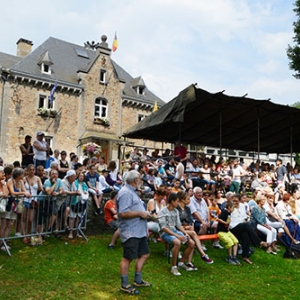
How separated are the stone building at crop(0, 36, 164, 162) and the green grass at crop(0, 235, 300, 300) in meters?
16.5

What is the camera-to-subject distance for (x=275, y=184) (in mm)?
13578

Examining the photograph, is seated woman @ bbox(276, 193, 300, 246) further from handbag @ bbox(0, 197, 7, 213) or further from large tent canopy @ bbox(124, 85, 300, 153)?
handbag @ bbox(0, 197, 7, 213)

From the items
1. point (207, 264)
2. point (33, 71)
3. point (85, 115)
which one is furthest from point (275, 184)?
point (33, 71)

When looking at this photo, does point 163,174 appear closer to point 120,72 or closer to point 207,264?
point 207,264

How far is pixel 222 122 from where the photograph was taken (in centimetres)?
1312

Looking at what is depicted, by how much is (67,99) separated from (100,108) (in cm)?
283

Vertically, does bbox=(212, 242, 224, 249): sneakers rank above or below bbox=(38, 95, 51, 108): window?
below

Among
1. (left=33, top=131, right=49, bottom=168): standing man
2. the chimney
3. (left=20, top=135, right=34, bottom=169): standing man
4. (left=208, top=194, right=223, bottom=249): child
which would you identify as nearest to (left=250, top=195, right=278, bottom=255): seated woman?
(left=208, top=194, right=223, bottom=249): child

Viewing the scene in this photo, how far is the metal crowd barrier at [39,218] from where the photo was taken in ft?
21.8

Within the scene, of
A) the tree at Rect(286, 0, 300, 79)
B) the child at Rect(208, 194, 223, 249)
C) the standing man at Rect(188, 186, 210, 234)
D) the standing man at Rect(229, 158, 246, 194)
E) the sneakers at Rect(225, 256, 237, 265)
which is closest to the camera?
the sneakers at Rect(225, 256, 237, 265)

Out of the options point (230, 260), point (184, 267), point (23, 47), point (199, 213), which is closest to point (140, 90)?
point (23, 47)

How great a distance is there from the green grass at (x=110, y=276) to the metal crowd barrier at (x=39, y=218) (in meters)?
0.27

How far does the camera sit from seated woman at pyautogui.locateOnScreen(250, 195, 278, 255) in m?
8.26

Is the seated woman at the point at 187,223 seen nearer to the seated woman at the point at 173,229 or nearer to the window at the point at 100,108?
the seated woman at the point at 173,229
